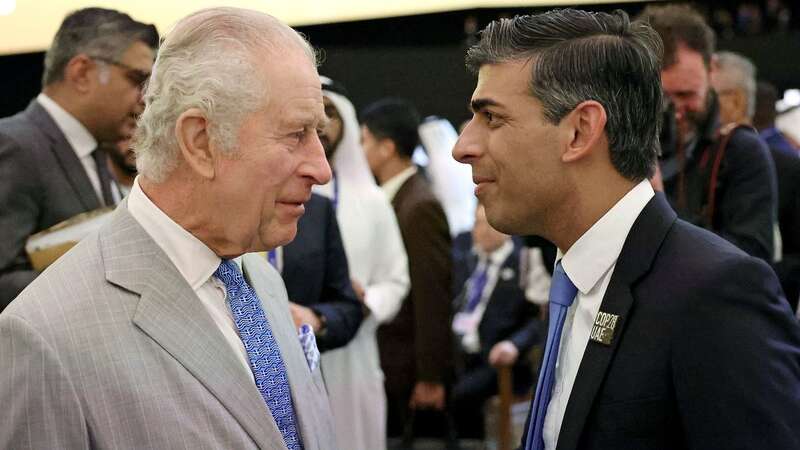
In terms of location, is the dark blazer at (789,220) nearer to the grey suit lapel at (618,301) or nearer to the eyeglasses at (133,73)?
the grey suit lapel at (618,301)

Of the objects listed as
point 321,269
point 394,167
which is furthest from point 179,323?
point 394,167

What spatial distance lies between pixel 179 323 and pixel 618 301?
75 cm

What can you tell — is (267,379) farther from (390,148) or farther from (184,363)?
(390,148)

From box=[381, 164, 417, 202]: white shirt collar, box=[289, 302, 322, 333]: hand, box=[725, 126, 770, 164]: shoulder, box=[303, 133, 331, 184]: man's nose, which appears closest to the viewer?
box=[303, 133, 331, 184]: man's nose

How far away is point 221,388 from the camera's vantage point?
5.57 ft

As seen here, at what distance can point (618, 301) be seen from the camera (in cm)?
188

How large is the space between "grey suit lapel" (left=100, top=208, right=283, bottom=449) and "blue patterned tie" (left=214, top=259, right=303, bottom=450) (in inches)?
3.2

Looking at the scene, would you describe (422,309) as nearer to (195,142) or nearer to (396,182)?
(396,182)

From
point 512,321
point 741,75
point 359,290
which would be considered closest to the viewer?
point 359,290

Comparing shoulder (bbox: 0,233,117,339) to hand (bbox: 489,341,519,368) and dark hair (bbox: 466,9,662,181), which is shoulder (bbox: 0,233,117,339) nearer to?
dark hair (bbox: 466,9,662,181)

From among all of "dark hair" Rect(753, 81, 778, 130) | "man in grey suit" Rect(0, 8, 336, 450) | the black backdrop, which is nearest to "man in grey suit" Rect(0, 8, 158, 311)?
"man in grey suit" Rect(0, 8, 336, 450)

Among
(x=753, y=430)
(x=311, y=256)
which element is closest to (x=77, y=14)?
(x=311, y=256)

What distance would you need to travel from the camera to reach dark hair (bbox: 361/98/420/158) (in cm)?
560

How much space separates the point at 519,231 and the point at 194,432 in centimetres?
78
